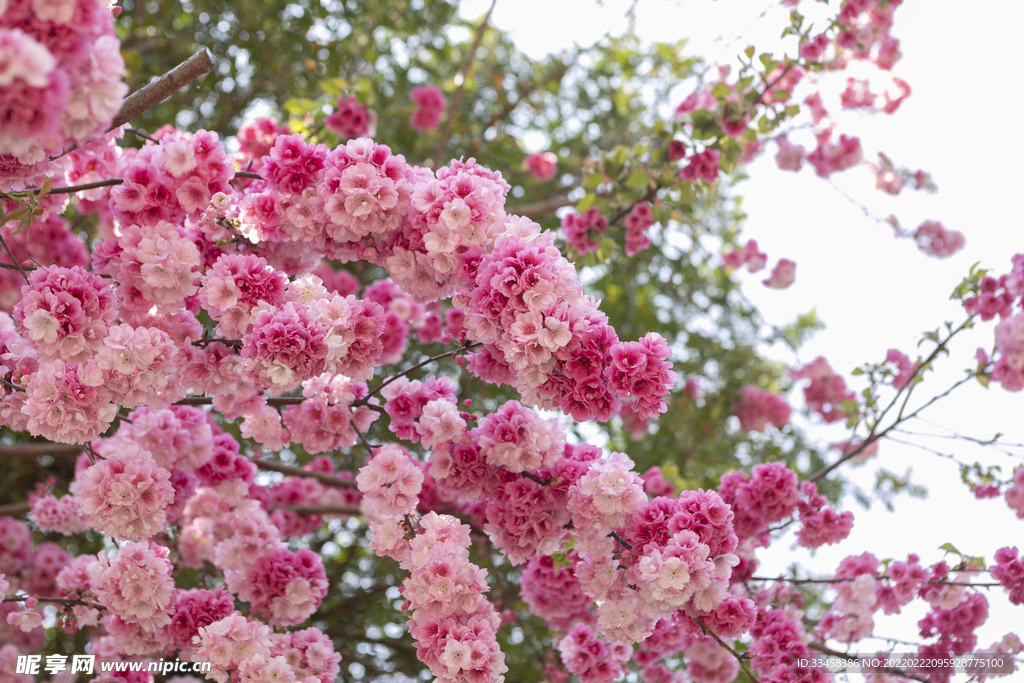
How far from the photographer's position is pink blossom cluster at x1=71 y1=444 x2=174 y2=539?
1854 millimetres

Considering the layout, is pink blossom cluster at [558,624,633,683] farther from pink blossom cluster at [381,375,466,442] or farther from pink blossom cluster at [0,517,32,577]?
pink blossom cluster at [0,517,32,577]

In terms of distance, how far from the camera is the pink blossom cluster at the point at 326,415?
2.13m

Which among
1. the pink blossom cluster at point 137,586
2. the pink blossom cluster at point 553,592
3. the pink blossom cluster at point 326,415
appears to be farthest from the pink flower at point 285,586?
the pink blossom cluster at point 553,592

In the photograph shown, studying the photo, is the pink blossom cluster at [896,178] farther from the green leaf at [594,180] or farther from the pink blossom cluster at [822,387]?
the green leaf at [594,180]

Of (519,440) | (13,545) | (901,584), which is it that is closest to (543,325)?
(519,440)

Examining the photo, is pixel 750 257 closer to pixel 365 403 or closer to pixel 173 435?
pixel 365 403

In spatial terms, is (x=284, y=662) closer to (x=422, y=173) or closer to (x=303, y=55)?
(x=422, y=173)

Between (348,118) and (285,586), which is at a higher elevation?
(348,118)

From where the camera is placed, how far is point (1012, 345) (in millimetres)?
2709

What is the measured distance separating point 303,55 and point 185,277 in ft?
9.18

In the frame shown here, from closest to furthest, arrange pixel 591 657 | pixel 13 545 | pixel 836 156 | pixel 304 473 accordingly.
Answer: pixel 591 657 → pixel 304 473 → pixel 13 545 → pixel 836 156

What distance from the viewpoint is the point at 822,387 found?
16.0 ft

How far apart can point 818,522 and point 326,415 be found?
1.80 m

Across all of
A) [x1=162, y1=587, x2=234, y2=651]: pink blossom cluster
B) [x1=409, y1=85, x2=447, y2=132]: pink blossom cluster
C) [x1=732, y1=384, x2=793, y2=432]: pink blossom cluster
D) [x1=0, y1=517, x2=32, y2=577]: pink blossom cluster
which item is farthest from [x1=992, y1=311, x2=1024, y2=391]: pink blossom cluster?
[x1=0, y1=517, x2=32, y2=577]: pink blossom cluster
